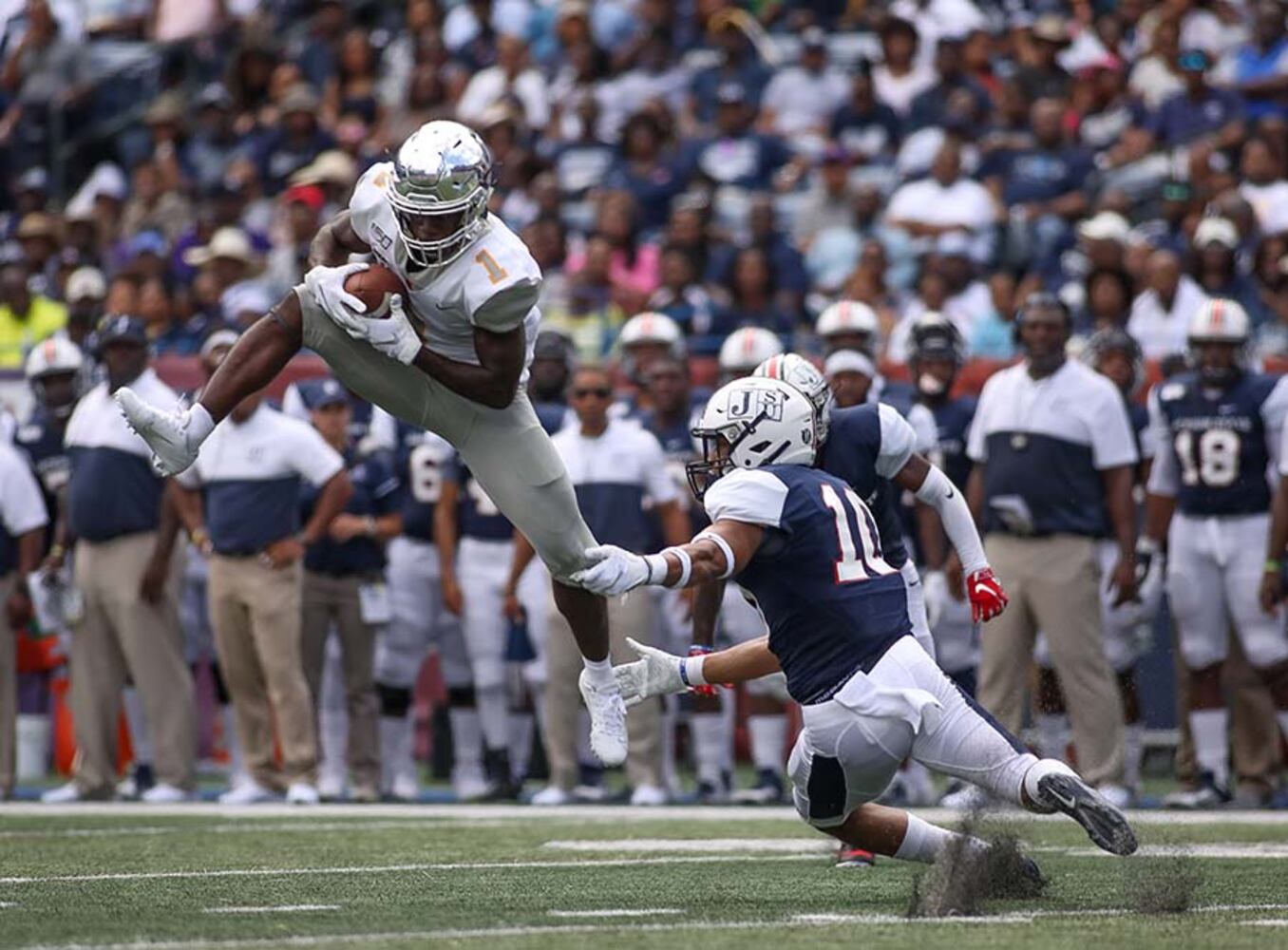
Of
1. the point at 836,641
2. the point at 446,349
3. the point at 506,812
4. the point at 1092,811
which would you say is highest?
the point at 446,349

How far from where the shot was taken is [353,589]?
11422 mm

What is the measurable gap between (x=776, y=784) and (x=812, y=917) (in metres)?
4.95

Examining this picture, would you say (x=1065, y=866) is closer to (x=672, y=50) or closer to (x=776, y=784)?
(x=776, y=784)

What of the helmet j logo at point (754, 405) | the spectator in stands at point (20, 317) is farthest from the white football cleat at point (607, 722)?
the spectator in stands at point (20, 317)

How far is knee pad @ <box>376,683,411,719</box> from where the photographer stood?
11586 millimetres

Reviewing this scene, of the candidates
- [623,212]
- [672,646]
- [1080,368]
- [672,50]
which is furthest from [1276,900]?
[672,50]

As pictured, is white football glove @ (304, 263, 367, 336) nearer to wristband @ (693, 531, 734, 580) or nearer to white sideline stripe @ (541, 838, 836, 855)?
wristband @ (693, 531, 734, 580)

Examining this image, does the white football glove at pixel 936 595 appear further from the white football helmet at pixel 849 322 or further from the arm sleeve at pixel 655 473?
the arm sleeve at pixel 655 473

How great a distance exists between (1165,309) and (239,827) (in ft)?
18.1

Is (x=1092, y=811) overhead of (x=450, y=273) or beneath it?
beneath

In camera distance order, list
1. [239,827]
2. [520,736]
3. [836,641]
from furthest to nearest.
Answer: [520,736] < [239,827] < [836,641]

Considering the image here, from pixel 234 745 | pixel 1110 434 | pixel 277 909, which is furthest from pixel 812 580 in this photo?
pixel 234 745

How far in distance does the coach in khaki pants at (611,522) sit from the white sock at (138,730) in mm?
2066

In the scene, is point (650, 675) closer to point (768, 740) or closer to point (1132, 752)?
point (768, 740)
